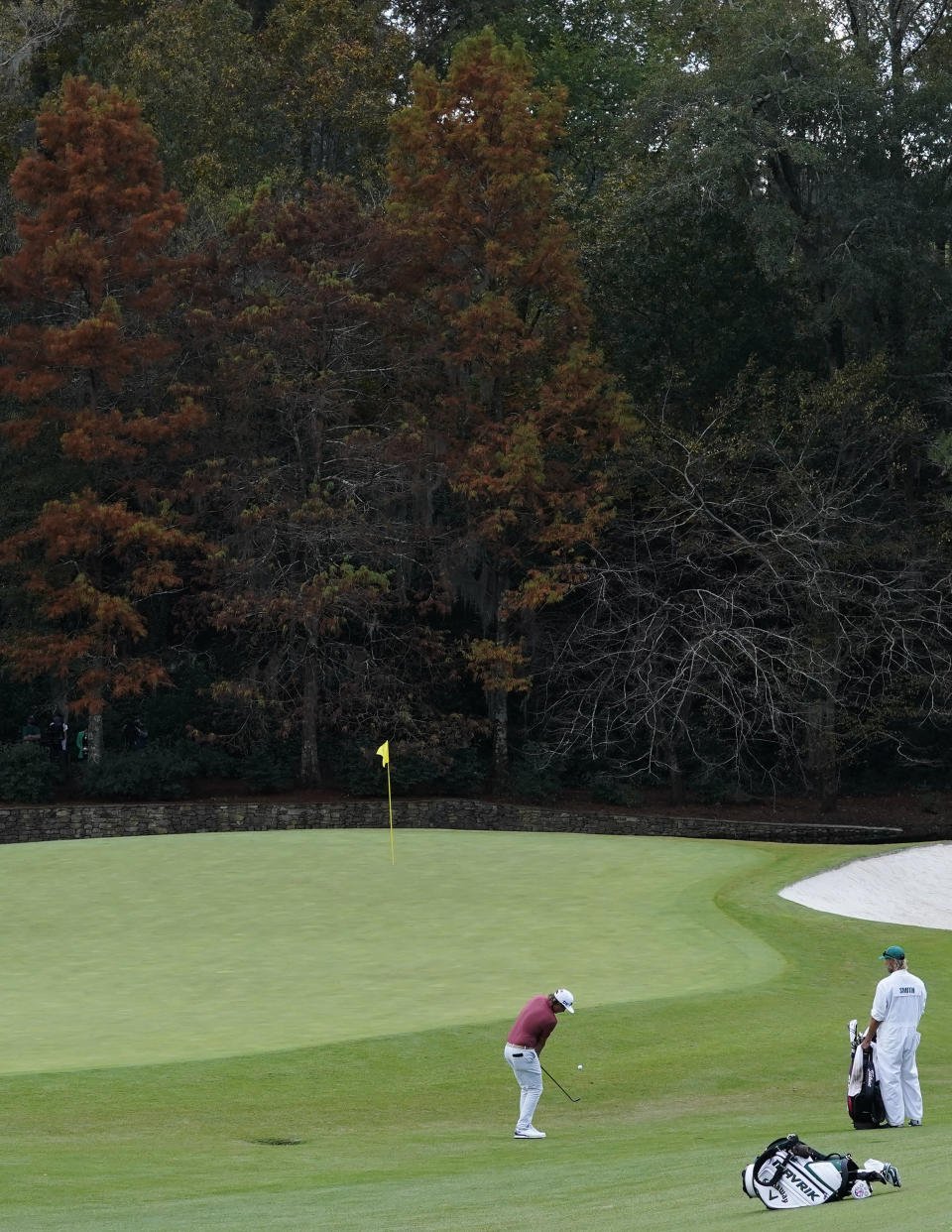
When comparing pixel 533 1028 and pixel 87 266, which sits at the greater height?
pixel 87 266

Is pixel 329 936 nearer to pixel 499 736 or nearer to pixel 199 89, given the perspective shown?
pixel 499 736

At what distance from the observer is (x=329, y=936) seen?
2180cm

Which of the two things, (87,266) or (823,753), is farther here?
(823,753)

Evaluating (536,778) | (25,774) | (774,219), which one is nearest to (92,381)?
(25,774)

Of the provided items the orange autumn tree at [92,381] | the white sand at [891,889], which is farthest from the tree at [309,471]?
the white sand at [891,889]

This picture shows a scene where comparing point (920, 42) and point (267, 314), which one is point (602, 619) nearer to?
point (267, 314)

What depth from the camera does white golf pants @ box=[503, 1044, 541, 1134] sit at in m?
13.6

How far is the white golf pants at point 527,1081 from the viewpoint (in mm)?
13594

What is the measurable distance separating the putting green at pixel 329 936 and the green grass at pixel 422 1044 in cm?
7

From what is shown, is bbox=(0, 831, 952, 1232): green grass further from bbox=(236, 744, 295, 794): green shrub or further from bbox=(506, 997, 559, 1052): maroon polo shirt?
bbox=(236, 744, 295, 794): green shrub

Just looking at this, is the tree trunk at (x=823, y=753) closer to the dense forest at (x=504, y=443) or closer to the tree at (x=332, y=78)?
the dense forest at (x=504, y=443)

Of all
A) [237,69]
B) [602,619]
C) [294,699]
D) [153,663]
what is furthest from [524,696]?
[237,69]

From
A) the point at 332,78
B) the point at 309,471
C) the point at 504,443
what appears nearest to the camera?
the point at 504,443

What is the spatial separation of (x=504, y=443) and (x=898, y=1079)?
27117 millimetres
